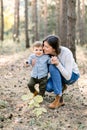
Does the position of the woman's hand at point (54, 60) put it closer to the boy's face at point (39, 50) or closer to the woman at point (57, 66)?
the woman at point (57, 66)

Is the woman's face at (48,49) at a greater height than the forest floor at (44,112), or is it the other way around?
the woman's face at (48,49)

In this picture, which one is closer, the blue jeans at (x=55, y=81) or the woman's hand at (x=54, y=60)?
the woman's hand at (x=54, y=60)

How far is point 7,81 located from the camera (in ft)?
33.0

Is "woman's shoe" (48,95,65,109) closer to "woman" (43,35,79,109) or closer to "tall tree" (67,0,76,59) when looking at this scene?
"woman" (43,35,79,109)

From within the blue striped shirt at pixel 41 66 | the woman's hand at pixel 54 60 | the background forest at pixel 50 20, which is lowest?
the background forest at pixel 50 20

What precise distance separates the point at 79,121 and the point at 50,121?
0.56m

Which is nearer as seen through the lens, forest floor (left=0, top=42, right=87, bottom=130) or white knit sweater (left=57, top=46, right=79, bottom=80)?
forest floor (left=0, top=42, right=87, bottom=130)

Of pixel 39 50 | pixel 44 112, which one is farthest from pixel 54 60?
pixel 44 112

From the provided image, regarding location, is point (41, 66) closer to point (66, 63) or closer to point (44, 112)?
point (66, 63)

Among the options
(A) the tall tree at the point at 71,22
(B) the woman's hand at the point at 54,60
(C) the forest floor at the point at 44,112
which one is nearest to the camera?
(C) the forest floor at the point at 44,112

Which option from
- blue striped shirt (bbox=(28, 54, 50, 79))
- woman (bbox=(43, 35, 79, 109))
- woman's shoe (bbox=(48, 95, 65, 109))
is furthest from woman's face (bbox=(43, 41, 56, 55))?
woman's shoe (bbox=(48, 95, 65, 109))

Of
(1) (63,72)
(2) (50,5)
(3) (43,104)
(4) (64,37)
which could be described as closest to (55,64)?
(1) (63,72)

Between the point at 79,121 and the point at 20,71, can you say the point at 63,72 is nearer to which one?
the point at 79,121

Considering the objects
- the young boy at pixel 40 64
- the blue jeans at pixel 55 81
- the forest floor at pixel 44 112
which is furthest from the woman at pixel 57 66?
the forest floor at pixel 44 112
